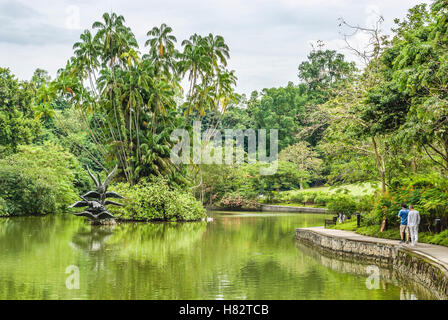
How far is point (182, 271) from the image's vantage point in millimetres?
12930

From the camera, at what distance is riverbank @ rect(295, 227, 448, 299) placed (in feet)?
34.2

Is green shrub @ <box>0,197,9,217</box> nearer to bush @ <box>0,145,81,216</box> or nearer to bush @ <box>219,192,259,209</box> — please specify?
bush @ <box>0,145,81,216</box>

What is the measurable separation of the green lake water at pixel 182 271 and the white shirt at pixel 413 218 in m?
1.73

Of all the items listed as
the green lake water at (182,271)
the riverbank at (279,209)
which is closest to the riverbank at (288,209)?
the riverbank at (279,209)

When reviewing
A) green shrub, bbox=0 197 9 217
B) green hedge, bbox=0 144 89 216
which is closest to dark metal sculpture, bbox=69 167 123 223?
green shrub, bbox=0 197 9 217

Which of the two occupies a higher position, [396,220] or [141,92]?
[141,92]

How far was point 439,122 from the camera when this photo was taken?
13570 millimetres

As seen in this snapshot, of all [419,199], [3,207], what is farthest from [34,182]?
[419,199]

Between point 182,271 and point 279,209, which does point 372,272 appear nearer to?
point 182,271

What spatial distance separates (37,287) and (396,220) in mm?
12235

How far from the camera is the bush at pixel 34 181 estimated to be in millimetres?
35750

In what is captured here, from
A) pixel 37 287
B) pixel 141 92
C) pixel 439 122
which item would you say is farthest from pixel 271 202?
pixel 37 287

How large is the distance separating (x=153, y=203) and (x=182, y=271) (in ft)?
60.0

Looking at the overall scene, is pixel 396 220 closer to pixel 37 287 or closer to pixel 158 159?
pixel 37 287
